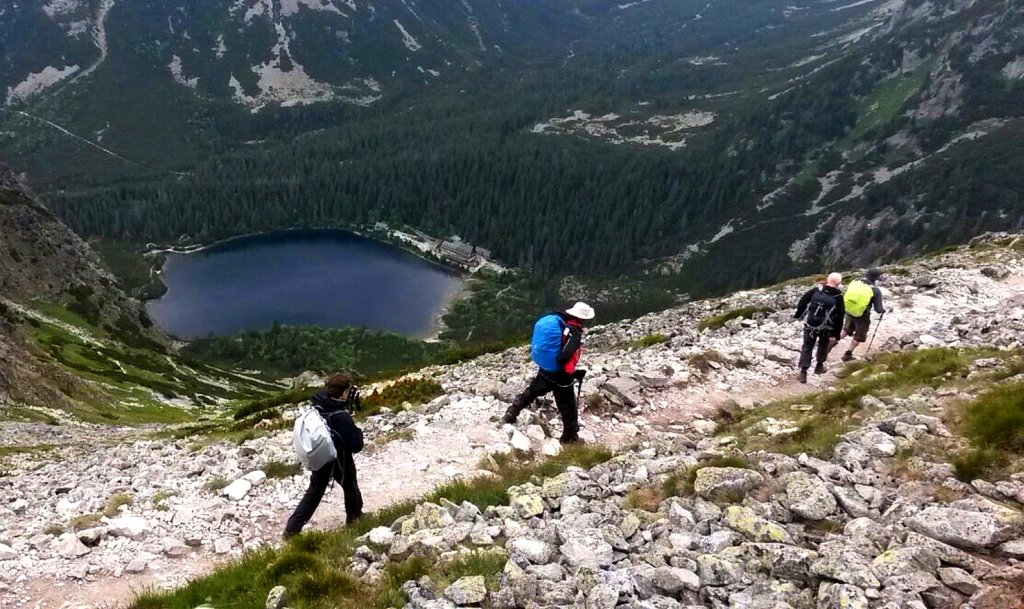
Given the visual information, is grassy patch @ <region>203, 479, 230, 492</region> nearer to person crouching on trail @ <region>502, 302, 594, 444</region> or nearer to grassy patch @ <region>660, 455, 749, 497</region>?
person crouching on trail @ <region>502, 302, 594, 444</region>

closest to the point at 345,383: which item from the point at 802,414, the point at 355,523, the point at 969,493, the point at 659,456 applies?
the point at 355,523

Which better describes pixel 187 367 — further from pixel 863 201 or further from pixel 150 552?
pixel 863 201

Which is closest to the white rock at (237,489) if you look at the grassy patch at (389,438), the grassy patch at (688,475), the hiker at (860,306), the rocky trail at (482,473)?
the rocky trail at (482,473)

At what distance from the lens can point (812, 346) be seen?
21.7 meters

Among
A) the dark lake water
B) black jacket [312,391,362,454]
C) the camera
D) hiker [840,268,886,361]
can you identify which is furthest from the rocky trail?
the dark lake water

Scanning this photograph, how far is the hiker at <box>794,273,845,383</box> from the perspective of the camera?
69.1 ft

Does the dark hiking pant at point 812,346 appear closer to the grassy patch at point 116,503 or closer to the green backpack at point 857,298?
the green backpack at point 857,298

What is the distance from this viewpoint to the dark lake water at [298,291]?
6088 inches

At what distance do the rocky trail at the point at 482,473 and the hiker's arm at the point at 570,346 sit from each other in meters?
2.61

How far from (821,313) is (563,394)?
1066 cm

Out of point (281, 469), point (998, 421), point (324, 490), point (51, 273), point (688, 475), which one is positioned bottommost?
point (51, 273)

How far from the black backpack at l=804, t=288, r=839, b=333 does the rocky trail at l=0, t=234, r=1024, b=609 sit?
2005mm

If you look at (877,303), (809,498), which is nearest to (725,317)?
(877,303)

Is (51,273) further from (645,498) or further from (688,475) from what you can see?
(688,475)
